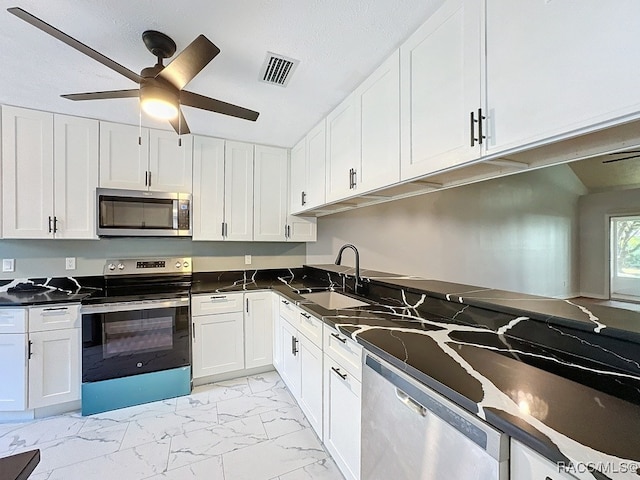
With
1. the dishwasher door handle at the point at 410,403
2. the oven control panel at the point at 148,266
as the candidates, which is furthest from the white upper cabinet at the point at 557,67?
the oven control panel at the point at 148,266

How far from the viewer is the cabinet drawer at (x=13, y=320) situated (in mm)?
2082

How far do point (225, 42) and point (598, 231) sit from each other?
4.14 m

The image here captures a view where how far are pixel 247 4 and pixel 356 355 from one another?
A: 1.76 meters

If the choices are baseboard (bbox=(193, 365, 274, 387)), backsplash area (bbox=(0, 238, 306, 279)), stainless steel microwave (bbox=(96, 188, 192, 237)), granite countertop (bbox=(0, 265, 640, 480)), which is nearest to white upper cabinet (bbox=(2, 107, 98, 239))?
stainless steel microwave (bbox=(96, 188, 192, 237))

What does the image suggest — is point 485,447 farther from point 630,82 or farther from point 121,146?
point 121,146

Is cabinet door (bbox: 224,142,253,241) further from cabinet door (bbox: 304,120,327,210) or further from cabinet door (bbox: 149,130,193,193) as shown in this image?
cabinet door (bbox: 304,120,327,210)

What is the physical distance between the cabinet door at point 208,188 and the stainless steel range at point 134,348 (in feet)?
2.27

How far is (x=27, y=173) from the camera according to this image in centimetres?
234

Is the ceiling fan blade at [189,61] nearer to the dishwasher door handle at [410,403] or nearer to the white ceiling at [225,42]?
the white ceiling at [225,42]

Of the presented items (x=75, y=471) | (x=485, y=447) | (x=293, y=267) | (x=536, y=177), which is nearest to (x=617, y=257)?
(x=536, y=177)

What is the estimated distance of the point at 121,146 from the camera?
2619mm

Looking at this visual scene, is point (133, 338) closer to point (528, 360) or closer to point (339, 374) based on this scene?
point (339, 374)

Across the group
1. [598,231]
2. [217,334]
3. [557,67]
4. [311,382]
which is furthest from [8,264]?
[598,231]

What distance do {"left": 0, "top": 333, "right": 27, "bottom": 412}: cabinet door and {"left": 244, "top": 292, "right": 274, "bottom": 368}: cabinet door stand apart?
1.64m
